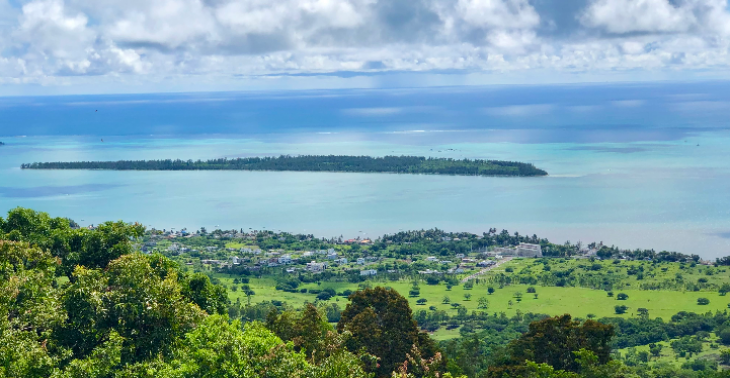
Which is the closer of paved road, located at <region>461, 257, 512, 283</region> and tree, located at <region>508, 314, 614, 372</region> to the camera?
tree, located at <region>508, 314, 614, 372</region>

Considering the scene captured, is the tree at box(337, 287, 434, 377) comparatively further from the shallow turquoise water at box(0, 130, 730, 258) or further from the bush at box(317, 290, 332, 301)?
the shallow turquoise water at box(0, 130, 730, 258)

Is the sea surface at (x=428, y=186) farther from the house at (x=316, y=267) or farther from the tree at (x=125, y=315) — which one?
the tree at (x=125, y=315)

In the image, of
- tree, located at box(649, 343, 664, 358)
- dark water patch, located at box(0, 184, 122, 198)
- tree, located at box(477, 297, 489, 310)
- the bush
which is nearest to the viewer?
tree, located at box(649, 343, 664, 358)

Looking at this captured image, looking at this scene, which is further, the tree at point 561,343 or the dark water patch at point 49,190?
the dark water patch at point 49,190

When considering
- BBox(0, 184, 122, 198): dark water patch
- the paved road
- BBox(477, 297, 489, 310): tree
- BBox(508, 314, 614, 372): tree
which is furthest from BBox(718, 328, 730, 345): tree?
BBox(0, 184, 122, 198): dark water patch

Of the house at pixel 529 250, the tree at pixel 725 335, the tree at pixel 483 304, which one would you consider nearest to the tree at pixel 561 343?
the tree at pixel 725 335

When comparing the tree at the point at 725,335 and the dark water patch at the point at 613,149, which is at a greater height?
the dark water patch at the point at 613,149
